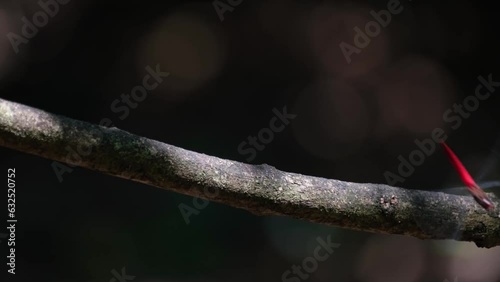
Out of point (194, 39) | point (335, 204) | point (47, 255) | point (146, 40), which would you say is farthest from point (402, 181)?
point (335, 204)

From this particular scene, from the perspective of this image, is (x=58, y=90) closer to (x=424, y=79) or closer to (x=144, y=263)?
(x=144, y=263)

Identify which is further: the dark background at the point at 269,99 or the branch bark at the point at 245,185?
the dark background at the point at 269,99

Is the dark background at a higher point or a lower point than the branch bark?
lower

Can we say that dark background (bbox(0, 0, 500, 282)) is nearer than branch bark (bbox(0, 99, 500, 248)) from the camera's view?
No

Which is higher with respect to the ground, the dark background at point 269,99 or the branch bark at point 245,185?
the branch bark at point 245,185
